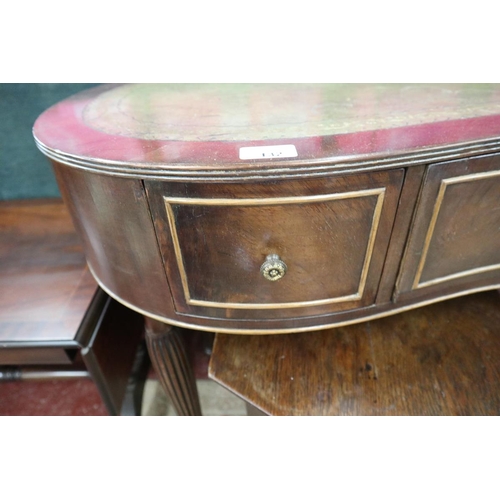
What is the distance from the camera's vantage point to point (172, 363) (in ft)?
2.22

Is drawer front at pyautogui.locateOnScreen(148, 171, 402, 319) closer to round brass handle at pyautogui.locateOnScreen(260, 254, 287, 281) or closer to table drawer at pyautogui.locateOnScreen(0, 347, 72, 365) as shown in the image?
round brass handle at pyautogui.locateOnScreen(260, 254, 287, 281)

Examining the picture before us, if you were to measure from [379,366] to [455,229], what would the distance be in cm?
Answer: 27

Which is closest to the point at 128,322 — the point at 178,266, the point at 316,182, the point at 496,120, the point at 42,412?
the point at 42,412

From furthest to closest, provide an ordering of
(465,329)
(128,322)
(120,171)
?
(128,322) → (465,329) → (120,171)

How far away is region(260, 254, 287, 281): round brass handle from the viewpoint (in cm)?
46

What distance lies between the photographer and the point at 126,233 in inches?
18.3

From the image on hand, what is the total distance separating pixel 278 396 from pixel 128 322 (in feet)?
1.38

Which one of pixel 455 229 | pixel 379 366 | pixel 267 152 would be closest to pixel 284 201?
pixel 267 152

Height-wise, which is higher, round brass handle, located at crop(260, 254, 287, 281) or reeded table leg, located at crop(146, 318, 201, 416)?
round brass handle, located at crop(260, 254, 287, 281)

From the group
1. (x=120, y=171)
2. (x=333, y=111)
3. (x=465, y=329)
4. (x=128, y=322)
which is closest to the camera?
(x=120, y=171)

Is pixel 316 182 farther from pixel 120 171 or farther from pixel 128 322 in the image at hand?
pixel 128 322

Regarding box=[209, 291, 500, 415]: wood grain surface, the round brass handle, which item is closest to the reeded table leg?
box=[209, 291, 500, 415]: wood grain surface

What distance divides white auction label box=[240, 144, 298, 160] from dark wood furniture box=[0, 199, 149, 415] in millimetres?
431

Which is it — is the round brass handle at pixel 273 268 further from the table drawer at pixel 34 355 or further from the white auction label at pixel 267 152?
the table drawer at pixel 34 355
